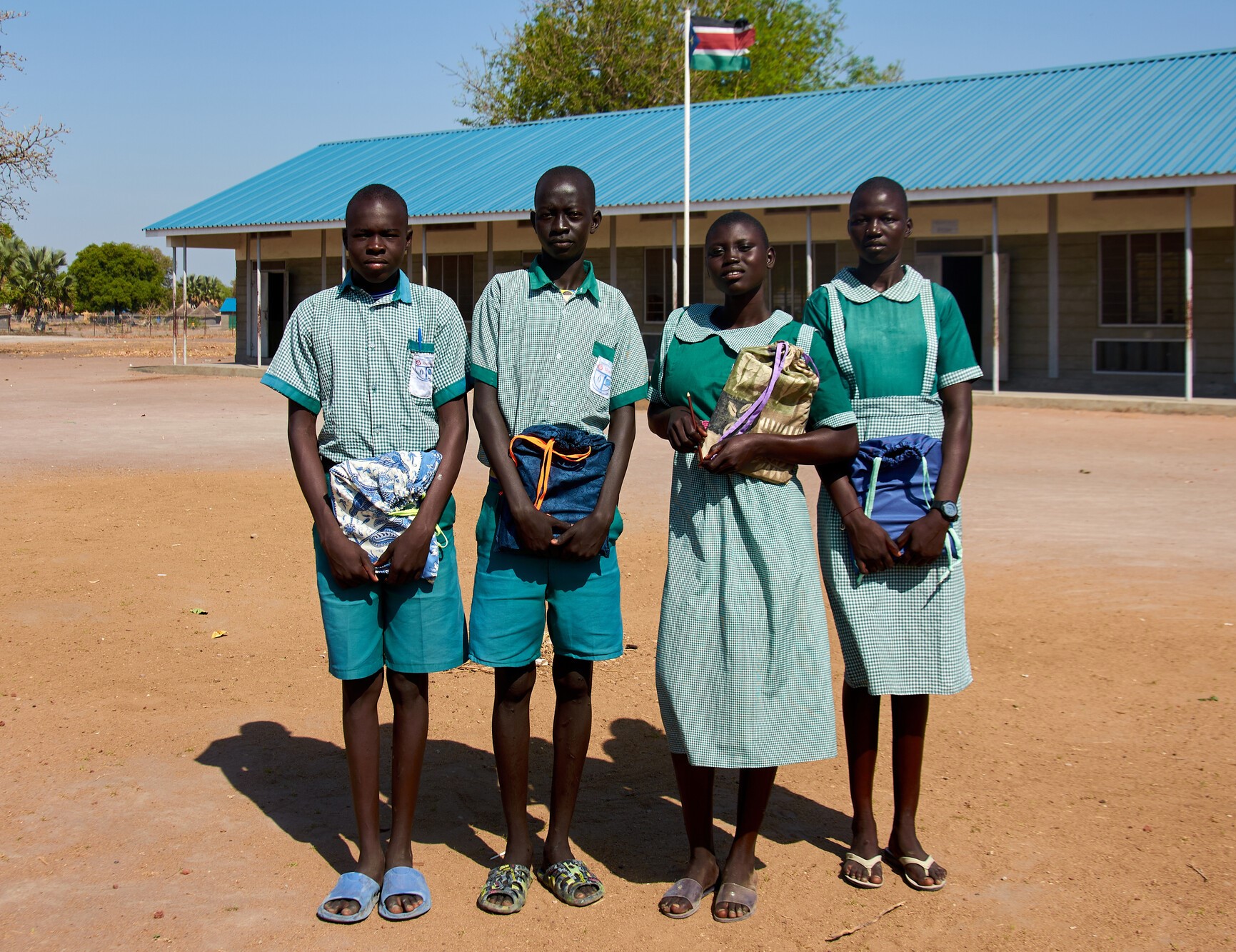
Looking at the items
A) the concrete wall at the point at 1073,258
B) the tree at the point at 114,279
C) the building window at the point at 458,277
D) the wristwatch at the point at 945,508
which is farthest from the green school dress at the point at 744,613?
the tree at the point at 114,279

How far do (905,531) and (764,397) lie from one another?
0.57 meters

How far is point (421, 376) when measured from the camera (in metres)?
3.31

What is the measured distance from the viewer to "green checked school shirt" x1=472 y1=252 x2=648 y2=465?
10.8 feet

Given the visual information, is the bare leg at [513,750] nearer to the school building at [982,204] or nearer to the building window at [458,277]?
the school building at [982,204]

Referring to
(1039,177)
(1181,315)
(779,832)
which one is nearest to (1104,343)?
(1181,315)

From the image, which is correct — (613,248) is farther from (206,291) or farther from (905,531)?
(206,291)

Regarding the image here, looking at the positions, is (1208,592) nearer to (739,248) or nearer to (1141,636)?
(1141,636)

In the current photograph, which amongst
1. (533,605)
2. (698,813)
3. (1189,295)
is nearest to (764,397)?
(533,605)

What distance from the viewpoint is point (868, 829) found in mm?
3434

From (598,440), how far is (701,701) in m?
0.74

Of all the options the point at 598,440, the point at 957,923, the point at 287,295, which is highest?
the point at 287,295

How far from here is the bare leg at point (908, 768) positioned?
11.2 feet

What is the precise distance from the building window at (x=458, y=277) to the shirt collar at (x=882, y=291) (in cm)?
2294

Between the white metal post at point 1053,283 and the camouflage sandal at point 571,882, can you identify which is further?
the white metal post at point 1053,283
